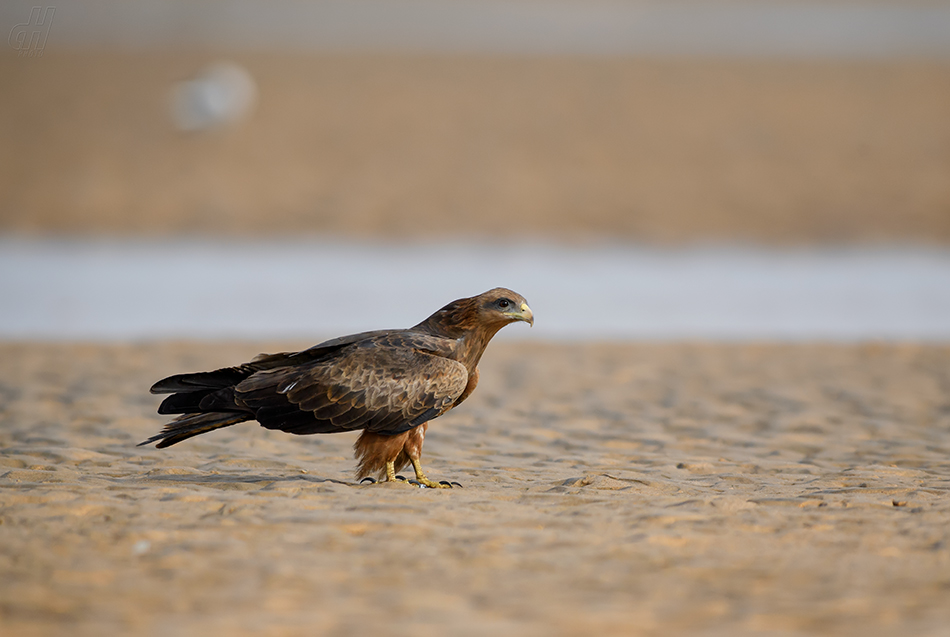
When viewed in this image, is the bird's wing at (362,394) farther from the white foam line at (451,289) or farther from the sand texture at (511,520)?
the white foam line at (451,289)

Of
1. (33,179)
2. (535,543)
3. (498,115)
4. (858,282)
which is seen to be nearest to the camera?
(535,543)

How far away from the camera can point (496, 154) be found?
23656 mm

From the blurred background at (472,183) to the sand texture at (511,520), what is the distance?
3.86m

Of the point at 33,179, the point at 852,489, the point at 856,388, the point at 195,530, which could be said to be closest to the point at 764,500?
the point at 852,489

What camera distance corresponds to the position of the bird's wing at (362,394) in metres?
6.25

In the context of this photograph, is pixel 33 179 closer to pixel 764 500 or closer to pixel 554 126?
pixel 554 126

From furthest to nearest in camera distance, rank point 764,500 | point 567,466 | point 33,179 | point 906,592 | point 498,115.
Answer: point 498,115, point 33,179, point 567,466, point 764,500, point 906,592

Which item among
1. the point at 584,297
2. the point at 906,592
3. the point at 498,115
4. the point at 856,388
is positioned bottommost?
the point at 906,592

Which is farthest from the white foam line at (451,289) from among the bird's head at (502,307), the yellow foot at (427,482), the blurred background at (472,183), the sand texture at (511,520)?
the yellow foot at (427,482)

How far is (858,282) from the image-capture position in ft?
52.4

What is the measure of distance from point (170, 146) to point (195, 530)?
793 inches

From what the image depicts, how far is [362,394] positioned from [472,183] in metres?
16.4
